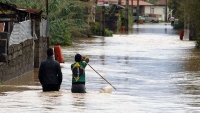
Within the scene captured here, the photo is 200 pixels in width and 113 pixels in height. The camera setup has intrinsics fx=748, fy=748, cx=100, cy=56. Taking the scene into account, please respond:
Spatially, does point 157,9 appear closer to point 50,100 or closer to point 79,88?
point 79,88

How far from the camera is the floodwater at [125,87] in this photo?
54.3ft

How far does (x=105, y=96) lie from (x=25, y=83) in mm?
6385

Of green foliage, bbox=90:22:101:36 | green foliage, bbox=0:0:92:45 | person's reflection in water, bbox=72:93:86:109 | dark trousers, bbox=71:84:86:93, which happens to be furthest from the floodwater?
green foliage, bbox=90:22:101:36

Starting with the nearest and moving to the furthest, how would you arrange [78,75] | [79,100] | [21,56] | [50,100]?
[50,100] → [79,100] → [78,75] → [21,56]

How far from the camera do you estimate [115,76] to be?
28953 millimetres

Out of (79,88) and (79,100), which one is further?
(79,88)

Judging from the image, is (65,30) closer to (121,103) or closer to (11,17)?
(11,17)

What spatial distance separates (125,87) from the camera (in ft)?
81.6

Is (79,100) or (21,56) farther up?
(21,56)

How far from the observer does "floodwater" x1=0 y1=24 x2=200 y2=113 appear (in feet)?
54.3

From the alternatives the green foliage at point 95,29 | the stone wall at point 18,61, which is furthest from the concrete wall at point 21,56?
the green foliage at point 95,29

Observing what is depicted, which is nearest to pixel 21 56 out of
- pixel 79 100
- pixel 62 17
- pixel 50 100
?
pixel 79 100

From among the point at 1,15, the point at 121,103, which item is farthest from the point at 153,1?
the point at 121,103

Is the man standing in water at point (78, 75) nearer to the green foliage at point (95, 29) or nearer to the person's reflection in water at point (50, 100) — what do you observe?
the person's reflection in water at point (50, 100)
